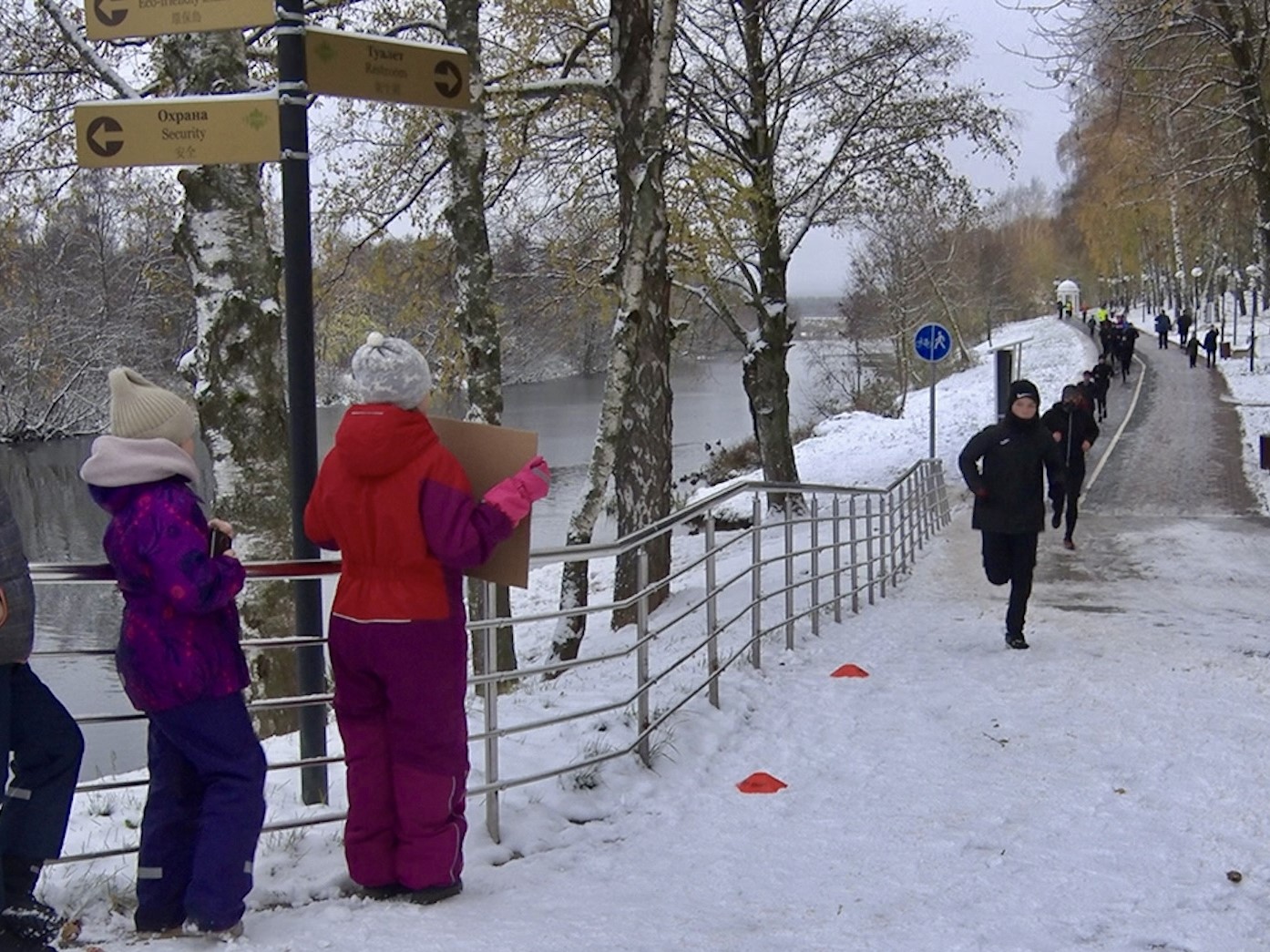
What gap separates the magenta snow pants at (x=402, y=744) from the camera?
3748mm

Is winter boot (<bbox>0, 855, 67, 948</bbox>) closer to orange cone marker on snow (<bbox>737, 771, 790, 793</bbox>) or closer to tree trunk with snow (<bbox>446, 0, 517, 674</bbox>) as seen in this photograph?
orange cone marker on snow (<bbox>737, 771, 790, 793</bbox>)

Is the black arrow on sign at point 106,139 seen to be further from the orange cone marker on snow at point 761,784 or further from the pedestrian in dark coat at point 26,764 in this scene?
the orange cone marker on snow at point 761,784

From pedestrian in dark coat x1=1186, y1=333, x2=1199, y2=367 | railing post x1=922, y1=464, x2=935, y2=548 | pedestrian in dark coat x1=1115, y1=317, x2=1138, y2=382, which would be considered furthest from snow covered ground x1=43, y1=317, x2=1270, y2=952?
pedestrian in dark coat x1=1186, y1=333, x2=1199, y2=367

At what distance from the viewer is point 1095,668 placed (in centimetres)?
788

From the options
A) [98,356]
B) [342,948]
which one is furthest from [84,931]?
[98,356]

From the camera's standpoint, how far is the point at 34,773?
11.0ft

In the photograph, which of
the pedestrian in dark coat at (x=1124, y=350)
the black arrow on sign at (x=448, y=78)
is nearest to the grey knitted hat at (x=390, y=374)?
the black arrow on sign at (x=448, y=78)

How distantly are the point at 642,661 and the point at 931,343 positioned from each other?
15.6 meters

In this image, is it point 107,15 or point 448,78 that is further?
point 448,78

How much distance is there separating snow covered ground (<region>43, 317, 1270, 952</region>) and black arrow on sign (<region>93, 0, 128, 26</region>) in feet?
8.75

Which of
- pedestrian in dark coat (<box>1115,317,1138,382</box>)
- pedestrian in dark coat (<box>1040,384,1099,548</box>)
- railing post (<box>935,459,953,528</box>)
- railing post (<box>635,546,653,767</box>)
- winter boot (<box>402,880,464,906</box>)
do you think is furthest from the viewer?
pedestrian in dark coat (<box>1115,317,1138,382</box>)

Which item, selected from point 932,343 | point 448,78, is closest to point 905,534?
point 932,343

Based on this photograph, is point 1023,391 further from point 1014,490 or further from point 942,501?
point 942,501

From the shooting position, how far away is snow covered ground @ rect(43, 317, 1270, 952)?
3.71 metres
